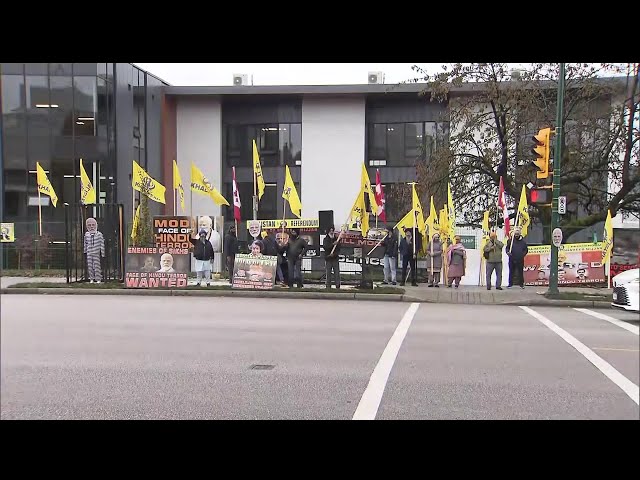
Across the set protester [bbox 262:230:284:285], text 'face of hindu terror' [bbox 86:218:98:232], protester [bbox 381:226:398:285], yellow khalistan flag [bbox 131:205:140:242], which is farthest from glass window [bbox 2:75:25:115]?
protester [bbox 381:226:398:285]

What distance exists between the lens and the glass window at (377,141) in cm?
1797

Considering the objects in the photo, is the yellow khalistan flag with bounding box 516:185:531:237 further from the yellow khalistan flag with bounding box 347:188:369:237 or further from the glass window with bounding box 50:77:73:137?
Answer: the glass window with bounding box 50:77:73:137

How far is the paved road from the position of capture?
6.83 feet

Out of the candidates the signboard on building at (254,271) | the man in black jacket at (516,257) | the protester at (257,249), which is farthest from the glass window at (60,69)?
the man in black jacket at (516,257)

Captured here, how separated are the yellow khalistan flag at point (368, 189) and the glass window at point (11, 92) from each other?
8.80 meters

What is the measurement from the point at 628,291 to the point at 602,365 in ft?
1.24

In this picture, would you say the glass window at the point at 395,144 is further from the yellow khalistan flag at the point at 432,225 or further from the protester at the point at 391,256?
the protester at the point at 391,256

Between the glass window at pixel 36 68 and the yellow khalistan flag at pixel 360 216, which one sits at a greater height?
the glass window at pixel 36 68

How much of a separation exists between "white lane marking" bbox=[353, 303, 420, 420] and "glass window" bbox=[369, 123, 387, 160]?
514 inches

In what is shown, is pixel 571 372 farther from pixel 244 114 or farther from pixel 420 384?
pixel 244 114

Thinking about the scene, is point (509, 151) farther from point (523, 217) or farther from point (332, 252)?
point (332, 252)

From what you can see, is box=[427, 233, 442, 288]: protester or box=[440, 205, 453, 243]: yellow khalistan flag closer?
box=[427, 233, 442, 288]: protester

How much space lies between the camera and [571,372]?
8.07 feet

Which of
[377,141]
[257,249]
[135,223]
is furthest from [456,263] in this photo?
[377,141]
